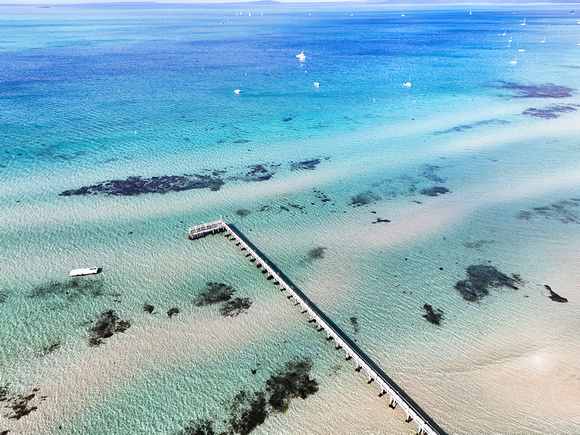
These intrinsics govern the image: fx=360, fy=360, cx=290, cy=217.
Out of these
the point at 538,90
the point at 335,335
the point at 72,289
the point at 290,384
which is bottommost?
the point at 290,384

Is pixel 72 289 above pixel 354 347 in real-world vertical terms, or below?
above

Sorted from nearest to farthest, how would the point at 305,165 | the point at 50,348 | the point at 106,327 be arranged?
the point at 50,348 → the point at 106,327 → the point at 305,165

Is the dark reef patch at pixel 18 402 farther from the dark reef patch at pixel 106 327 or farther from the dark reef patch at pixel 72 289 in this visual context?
the dark reef patch at pixel 72 289

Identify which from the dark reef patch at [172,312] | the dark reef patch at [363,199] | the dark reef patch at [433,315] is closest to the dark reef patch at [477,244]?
the dark reef patch at [433,315]

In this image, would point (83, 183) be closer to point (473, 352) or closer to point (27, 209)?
point (27, 209)

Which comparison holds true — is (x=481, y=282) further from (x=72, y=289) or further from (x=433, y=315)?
(x=72, y=289)

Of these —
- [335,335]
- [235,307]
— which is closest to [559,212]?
[335,335]

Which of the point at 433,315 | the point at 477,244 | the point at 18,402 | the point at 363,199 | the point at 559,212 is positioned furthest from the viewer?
the point at 363,199

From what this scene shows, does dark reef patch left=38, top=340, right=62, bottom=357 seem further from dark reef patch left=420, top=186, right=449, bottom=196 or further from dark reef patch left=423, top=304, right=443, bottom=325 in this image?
dark reef patch left=420, top=186, right=449, bottom=196

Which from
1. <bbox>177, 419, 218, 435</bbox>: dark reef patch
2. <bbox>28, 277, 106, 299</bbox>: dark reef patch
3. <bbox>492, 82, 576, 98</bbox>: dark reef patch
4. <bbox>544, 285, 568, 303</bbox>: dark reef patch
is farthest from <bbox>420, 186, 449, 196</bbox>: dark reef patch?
<bbox>492, 82, 576, 98</bbox>: dark reef patch
